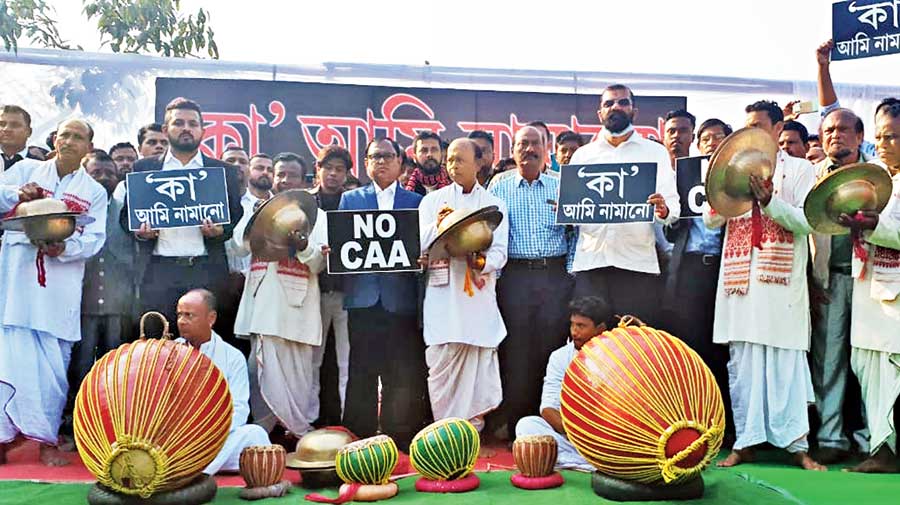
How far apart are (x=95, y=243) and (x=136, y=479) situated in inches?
80.5

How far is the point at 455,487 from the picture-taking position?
4.70 meters

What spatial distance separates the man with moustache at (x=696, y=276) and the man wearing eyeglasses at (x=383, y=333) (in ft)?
5.92

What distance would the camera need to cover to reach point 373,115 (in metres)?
7.36

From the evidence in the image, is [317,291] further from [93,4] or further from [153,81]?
[93,4]

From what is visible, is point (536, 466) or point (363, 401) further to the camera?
point (363, 401)

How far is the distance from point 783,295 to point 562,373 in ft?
5.09

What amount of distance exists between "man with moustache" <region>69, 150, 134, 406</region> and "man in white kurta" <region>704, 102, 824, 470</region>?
3.94 m

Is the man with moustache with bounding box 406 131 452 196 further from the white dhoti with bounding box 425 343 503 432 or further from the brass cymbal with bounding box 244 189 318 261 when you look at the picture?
the white dhoti with bounding box 425 343 503 432

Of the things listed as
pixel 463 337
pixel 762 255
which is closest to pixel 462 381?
pixel 463 337

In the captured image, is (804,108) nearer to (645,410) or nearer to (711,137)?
(711,137)

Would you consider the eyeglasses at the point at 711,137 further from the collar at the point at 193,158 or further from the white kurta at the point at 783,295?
the collar at the point at 193,158

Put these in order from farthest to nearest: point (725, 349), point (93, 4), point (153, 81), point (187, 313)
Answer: point (93, 4) → point (153, 81) → point (725, 349) → point (187, 313)

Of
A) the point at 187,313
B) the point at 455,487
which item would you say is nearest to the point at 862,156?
the point at 455,487

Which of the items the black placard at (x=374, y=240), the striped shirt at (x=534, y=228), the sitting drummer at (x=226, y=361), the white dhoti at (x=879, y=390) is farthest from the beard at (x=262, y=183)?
the white dhoti at (x=879, y=390)
